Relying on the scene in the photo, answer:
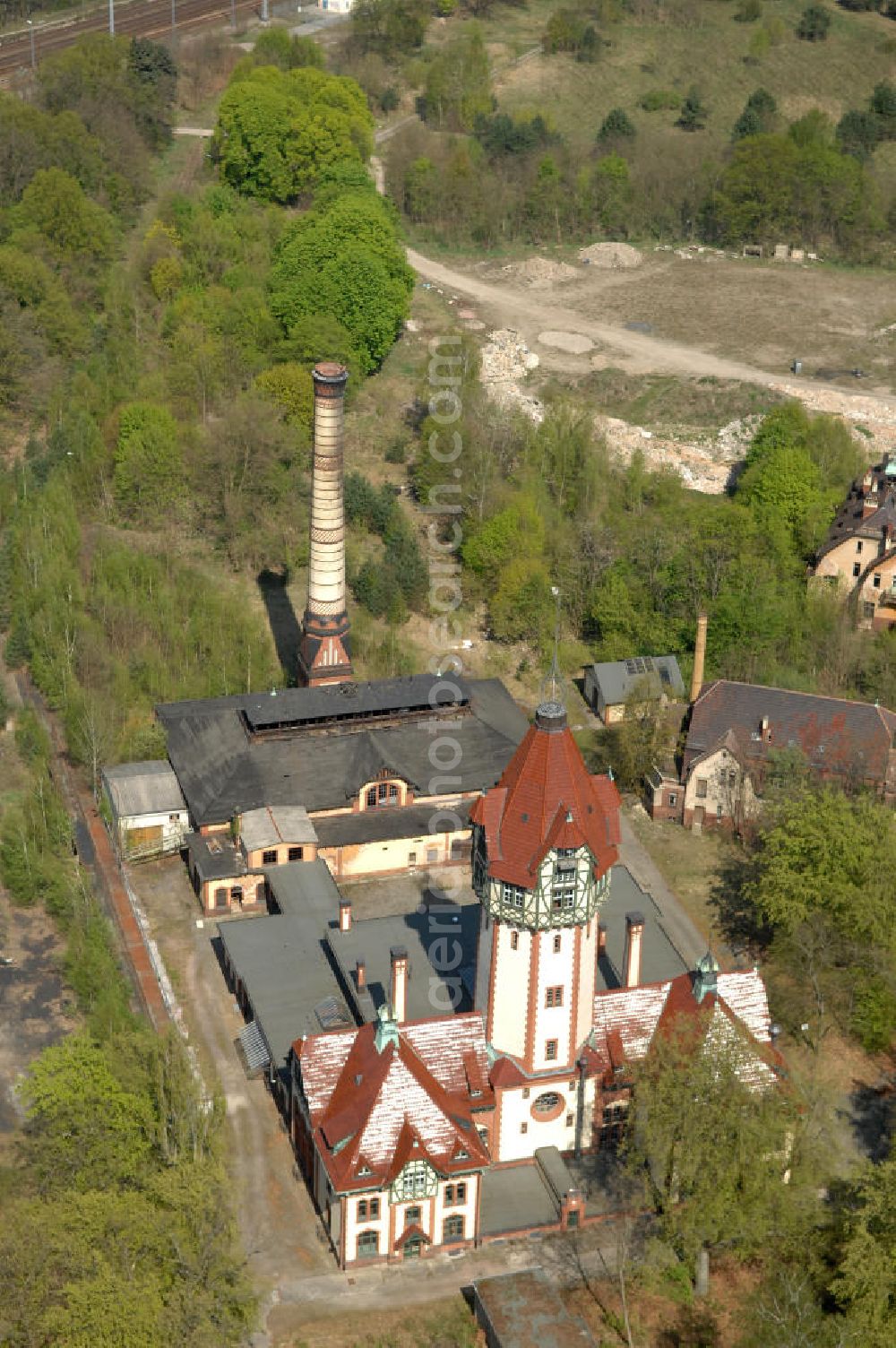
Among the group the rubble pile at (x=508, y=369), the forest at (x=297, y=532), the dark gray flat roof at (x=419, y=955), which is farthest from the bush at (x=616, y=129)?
the dark gray flat roof at (x=419, y=955)

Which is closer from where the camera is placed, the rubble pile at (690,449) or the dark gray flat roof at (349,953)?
the dark gray flat roof at (349,953)

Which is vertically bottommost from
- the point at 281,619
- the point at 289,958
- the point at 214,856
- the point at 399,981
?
the point at 281,619

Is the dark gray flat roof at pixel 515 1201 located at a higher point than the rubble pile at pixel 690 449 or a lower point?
higher

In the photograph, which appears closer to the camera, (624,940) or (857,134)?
(624,940)

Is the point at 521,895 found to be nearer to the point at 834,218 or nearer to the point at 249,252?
the point at 249,252

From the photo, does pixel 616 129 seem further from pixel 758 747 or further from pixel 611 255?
pixel 758 747

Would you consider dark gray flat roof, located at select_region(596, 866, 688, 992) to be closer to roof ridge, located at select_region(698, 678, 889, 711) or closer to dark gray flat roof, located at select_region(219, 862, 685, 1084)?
dark gray flat roof, located at select_region(219, 862, 685, 1084)

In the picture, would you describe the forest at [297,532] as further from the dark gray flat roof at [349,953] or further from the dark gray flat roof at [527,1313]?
the dark gray flat roof at [349,953]

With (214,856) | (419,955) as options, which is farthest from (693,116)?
(419,955)
